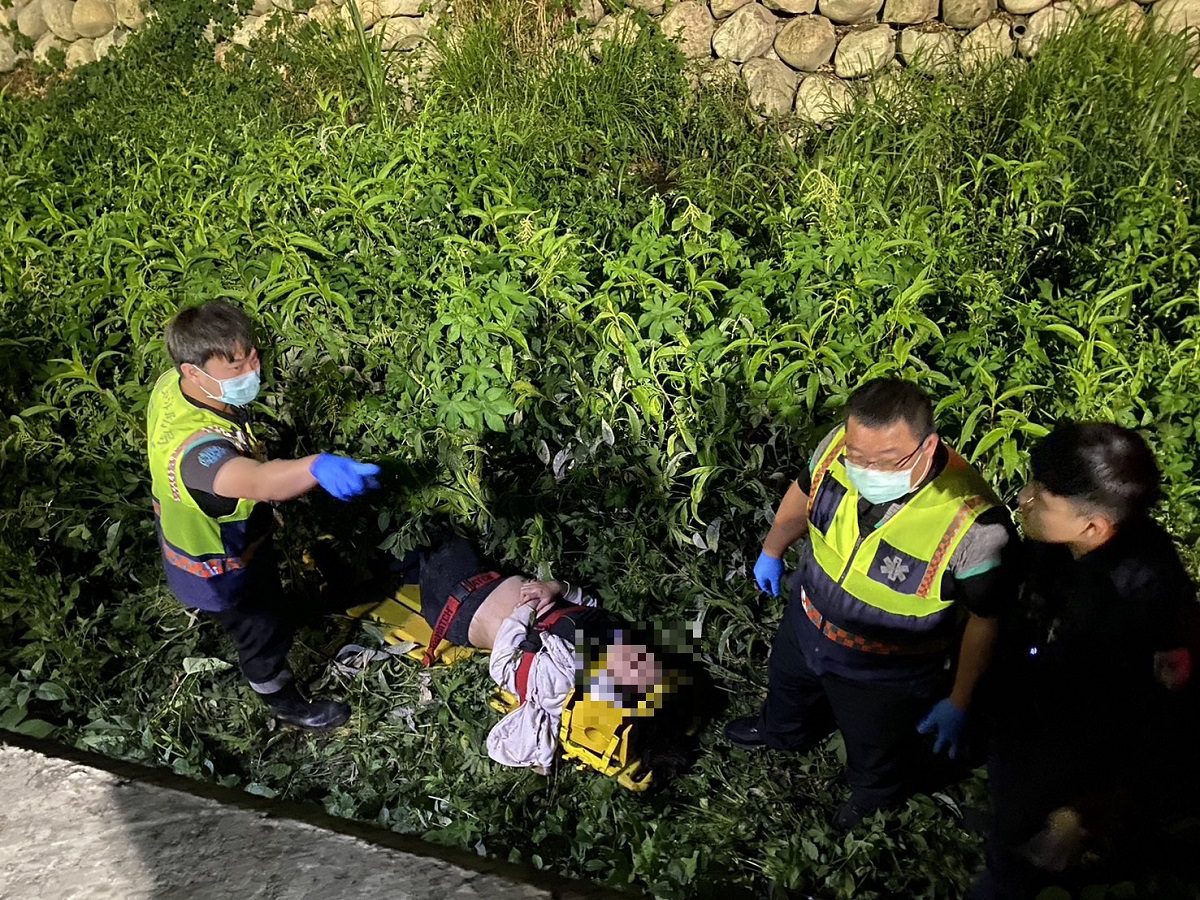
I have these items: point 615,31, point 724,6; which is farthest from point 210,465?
point 724,6

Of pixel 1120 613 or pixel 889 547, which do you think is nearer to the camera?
pixel 1120 613

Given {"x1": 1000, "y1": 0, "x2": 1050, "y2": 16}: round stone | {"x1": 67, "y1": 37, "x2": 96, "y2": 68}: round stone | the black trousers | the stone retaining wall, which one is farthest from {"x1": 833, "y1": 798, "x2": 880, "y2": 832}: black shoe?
{"x1": 67, "y1": 37, "x2": 96, "y2": 68}: round stone

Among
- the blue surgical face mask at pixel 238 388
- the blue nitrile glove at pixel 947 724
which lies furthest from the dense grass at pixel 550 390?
the blue surgical face mask at pixel 238 388

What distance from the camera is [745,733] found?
2.53 metres

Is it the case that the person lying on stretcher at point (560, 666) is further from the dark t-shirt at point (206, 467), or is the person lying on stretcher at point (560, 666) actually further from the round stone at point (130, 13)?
the round stone at point (130, 13)

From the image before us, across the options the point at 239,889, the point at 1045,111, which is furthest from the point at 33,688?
the point at 1045,111

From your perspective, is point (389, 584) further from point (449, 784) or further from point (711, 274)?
point (711, 274)

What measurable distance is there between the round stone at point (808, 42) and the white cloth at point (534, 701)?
4.19m

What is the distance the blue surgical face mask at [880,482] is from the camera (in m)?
1.82

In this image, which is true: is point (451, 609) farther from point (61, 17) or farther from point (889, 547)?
point (61, 17)

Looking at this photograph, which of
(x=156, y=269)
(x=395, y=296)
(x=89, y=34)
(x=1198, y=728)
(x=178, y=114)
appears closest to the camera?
(x=1198, y=728)

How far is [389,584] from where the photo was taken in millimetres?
3146

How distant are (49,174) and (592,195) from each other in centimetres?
261

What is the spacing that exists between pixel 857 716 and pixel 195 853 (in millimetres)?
1542
